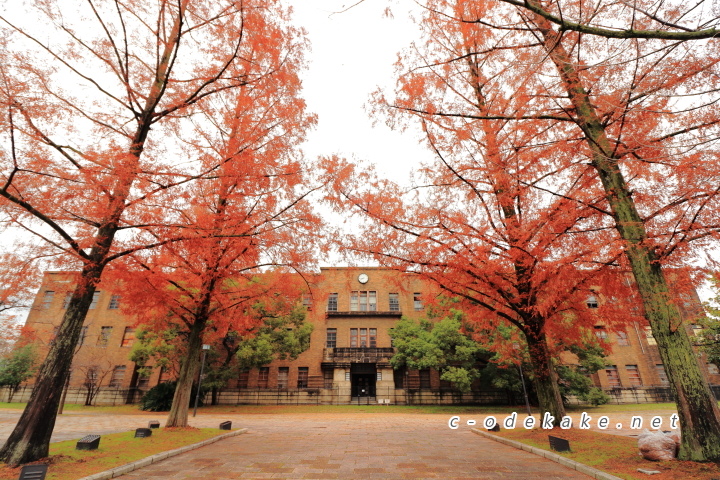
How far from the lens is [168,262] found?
35.8 ft

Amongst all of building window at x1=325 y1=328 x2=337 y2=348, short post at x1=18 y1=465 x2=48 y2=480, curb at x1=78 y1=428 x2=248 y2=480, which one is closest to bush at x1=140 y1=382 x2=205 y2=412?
building window at x1=325 y1=328 x2=337 y2=348

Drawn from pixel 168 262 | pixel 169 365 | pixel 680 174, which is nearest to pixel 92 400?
pixel 169 365

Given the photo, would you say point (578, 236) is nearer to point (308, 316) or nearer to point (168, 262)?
point (168, 262)

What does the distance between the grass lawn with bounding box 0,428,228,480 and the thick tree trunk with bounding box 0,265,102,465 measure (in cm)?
28

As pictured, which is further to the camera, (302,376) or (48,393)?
(302,376)

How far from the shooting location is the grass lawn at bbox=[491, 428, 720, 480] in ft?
17.5

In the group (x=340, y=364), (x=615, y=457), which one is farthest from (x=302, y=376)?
(x=615, y=457)

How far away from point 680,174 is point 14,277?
15379mm

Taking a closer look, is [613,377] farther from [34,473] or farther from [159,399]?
[34,473]

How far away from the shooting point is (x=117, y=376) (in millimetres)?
31344

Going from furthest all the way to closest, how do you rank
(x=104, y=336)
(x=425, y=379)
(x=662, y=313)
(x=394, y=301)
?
(x=394, y=301) → (x=104, y=336) → (x=425, y=379) → (x=662, y=313)

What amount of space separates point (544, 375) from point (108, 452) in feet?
38.0

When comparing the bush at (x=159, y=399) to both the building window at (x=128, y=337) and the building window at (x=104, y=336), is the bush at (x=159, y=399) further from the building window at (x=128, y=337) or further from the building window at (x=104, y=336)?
the building window at (x=104, y=336)

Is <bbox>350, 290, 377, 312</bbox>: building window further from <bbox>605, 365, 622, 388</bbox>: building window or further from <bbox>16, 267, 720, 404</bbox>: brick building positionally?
<bbox>605, 365, 622, 388</bbox>: building window
